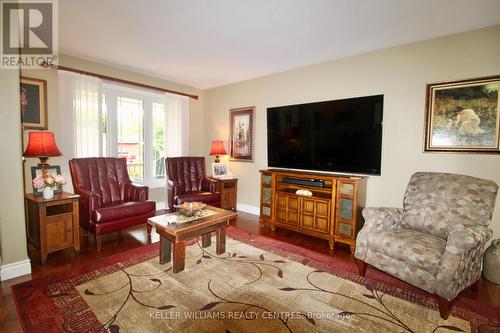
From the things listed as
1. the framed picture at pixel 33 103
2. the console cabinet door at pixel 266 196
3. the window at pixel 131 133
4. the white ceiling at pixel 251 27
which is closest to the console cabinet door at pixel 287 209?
the console cabinet door at pixel 266 196

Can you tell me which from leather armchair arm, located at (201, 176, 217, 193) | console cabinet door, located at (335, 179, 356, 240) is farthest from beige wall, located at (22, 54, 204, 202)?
console cabinet door, located at (335, 179, 356, 240)

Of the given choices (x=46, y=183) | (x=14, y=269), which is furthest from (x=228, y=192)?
(x=14, y=269)

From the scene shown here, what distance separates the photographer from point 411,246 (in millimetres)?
1985

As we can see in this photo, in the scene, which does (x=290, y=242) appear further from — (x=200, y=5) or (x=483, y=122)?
(x=200, y=5)

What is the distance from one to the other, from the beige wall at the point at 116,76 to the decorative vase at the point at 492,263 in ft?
15.7

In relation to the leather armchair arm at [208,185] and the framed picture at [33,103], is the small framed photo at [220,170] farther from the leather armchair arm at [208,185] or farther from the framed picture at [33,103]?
the framed picture at [33,103]

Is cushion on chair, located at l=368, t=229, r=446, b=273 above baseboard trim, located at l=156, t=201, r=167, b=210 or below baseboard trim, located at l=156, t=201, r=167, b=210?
above

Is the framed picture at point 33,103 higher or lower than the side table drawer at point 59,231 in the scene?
higher

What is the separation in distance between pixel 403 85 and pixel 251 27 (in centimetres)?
198

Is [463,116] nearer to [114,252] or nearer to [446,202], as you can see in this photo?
[446,202]

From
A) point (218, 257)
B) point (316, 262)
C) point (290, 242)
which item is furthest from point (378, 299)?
point (218, 257)

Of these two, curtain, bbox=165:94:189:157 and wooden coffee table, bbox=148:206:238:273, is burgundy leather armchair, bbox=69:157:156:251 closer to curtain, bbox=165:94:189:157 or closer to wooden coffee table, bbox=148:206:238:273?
wooden coffee table, bbox=148:206:238:273

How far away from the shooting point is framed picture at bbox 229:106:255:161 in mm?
4621

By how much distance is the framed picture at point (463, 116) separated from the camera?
8.13ft
